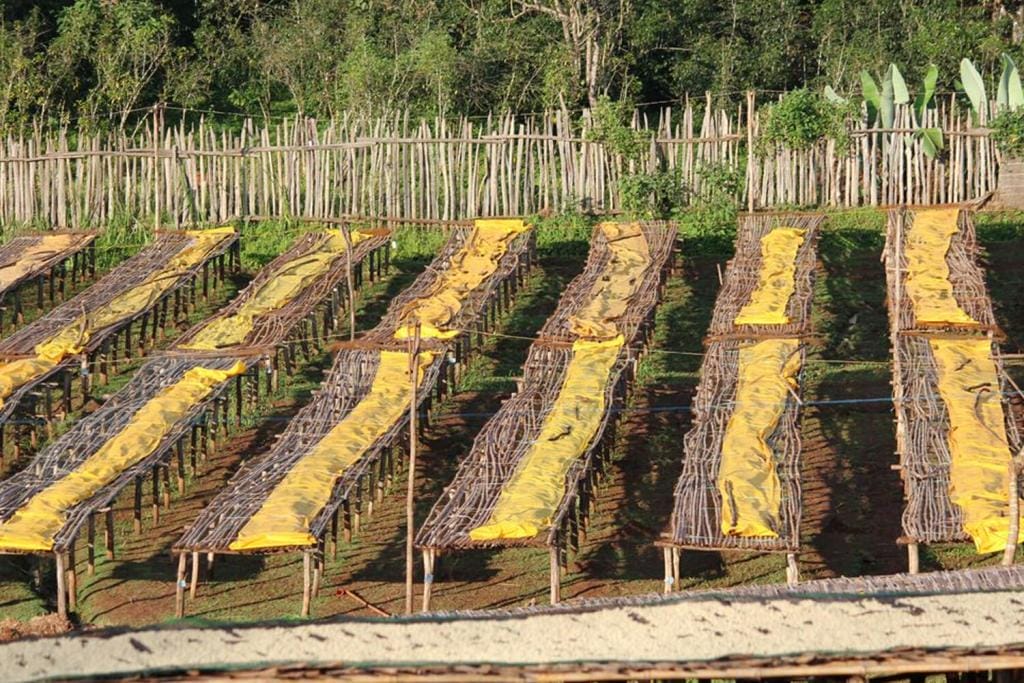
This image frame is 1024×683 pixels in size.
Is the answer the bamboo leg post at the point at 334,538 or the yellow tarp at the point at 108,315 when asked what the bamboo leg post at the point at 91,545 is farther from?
the yellow tarp at the point at 108,315

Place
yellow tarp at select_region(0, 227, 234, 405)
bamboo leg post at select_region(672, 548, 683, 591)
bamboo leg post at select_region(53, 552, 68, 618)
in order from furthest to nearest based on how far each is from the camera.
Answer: yellow tarp at select_region(0, 227, 234, 405) < bamboo leg post at select_region(53, 552, 68, 618) < bamboo leg post at select_region(672, 548, 683, 591)

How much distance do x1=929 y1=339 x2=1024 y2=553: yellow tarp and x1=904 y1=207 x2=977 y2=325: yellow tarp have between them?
0.57 meters

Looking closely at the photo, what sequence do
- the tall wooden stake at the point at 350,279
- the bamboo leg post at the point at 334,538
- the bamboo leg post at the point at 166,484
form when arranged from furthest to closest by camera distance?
the tall wooden stake at the point at 350,279, the bamboo leg post at the point at 166,484, the bamboo leg post at the point at 334,538

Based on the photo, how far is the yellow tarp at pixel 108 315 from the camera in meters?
20.4

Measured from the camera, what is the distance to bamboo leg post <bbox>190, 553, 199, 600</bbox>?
16.6 metres

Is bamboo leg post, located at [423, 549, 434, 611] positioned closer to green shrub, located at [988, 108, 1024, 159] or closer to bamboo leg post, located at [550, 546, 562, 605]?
bamboo leg post, located at [550, 546, 562, 605]

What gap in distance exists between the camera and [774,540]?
15727mm

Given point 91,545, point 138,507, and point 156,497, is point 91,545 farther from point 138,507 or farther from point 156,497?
point 156,497

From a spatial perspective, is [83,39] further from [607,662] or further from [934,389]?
[607,662]

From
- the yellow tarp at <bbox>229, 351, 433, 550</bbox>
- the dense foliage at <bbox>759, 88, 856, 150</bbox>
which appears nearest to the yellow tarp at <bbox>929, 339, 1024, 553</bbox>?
the yellow tarp at <bbox>229, 351, 433, 550</bbox>

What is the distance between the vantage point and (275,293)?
22750 millimetres

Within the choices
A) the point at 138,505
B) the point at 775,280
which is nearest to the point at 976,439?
the point at 775,280

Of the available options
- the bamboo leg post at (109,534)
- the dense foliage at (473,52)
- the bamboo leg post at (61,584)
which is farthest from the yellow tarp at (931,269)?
the bamboo leg post at (61,584)

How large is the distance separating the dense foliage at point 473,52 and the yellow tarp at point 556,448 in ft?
31.2
